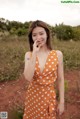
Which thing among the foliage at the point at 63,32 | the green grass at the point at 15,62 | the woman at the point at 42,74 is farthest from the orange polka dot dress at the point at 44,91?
the foliage at the point at 63,32

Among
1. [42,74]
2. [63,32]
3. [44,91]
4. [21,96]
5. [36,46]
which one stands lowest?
[21,96]

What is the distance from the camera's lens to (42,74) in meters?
2.02

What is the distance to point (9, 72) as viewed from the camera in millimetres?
5320

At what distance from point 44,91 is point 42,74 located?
0.14m

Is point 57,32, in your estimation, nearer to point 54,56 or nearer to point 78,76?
point 78,76

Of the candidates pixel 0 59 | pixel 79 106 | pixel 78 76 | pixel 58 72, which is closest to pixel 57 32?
pixel 0 59

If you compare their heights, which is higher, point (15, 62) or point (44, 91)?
point (44, 91)

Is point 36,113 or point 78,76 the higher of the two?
point 36,113

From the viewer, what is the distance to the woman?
6.66 ft

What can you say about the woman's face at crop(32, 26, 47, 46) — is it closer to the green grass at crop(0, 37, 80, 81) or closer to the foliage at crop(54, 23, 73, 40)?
the green grass at crop(0, 37, 80, 81)

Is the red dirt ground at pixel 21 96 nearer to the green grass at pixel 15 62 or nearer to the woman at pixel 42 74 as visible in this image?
the green grass at pixel 15 62

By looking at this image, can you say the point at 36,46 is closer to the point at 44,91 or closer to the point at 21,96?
the point at 44,91

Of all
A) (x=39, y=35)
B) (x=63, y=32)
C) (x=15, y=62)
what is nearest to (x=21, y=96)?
(x=15, y=62)

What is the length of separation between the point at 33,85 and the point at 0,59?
191 inches
